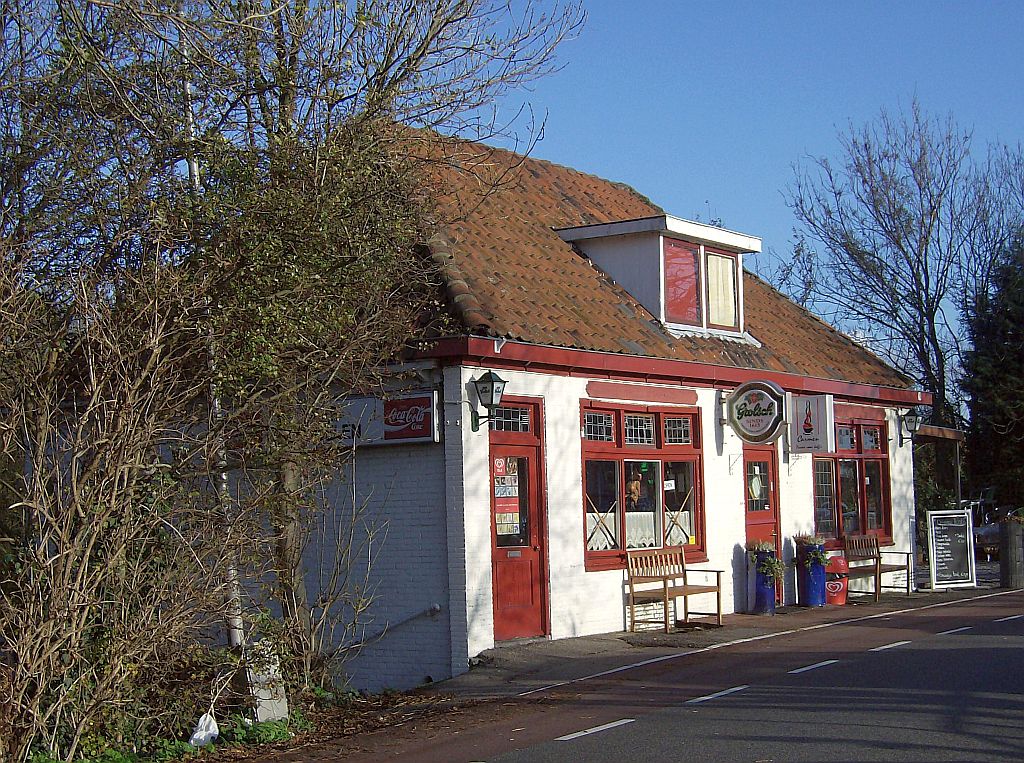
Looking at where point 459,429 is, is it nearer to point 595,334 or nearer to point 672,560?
point 595,334

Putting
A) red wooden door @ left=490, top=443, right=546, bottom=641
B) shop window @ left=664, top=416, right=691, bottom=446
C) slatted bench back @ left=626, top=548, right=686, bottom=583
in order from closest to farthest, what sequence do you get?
red wooden door @ left=490, top=443, right=546, bottom=641 < slatted bench back @ left=626, top=548, right=686, bottom=583 < shop window @ left=664, top=416, right=691, bottom=446

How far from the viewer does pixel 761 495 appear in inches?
785

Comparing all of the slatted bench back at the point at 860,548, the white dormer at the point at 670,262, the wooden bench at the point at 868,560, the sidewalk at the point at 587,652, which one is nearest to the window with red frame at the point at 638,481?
the sidewalk at the point at 587,652

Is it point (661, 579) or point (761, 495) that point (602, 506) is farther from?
point (761, 495)

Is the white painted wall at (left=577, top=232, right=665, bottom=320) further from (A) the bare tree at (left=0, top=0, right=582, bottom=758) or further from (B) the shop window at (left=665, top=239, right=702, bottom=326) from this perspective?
(A) the bare tree at (left=0, top=0, right=582, bottom=758)

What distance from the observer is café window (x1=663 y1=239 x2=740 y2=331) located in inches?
745

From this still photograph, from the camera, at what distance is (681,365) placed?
17.6m

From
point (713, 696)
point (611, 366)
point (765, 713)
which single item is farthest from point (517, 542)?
point (765, 713)

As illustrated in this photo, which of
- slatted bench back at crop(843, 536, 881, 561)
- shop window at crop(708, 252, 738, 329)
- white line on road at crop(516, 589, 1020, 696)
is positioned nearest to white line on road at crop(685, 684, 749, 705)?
white line on road at crop(516, 589, 1020, 696)

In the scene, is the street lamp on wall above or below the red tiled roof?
below

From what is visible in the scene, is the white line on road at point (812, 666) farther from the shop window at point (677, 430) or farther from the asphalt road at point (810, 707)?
the shop window at point (677, 430)

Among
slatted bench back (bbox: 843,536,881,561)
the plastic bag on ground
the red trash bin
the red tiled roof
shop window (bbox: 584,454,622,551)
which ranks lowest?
the plastic bag on ground

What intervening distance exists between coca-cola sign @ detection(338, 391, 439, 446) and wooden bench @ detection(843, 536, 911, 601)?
10290mm

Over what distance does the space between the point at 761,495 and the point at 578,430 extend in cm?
523
